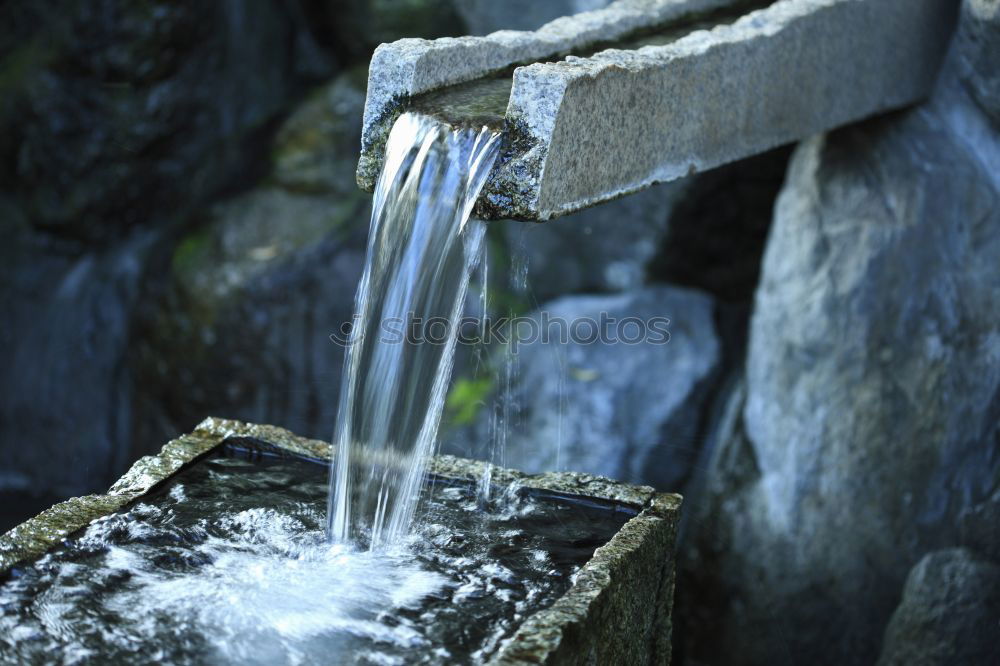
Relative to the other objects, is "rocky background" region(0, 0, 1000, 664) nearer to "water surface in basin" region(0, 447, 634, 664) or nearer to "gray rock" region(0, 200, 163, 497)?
"gray rock" region(0, 200, 163, 497)

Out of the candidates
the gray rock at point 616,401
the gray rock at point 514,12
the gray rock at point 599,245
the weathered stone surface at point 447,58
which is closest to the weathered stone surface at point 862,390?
the gray rock at point 616,401

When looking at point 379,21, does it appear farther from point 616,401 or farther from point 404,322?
point 404,322

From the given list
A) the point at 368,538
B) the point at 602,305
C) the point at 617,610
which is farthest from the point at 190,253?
the point at 617,610

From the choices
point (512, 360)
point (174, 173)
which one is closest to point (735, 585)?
point (512, 360)

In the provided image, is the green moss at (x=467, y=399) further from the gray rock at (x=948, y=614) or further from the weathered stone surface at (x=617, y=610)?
the weathered stone surface at (x=617, y=610)

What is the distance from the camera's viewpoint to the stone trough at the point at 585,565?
2.54m

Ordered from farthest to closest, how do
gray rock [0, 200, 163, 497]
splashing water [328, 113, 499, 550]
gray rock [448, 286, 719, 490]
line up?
gray rock [0, 200, 163, 497]
gray rock [448, 286, 719, 490]
splashing water [328, 113, 499, 550]

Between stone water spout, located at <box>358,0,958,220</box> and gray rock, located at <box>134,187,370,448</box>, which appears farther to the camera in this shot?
gray rock, located at <box>134,187,370,448</box>

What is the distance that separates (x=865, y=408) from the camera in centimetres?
436

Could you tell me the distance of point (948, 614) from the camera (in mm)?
4086

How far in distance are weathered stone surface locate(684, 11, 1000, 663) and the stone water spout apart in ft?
1.17

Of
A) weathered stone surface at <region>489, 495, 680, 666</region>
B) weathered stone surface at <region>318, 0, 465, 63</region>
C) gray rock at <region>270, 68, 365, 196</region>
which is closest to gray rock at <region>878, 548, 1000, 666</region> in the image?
weathered stone surface at <region>489, 495, 680, 666</region>

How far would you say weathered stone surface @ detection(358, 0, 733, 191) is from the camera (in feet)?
9.91

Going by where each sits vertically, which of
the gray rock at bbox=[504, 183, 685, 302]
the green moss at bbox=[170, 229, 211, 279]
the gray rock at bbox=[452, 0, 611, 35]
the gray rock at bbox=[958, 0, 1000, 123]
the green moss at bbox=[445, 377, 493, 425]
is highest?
the gray rock at bbox=[452, 0, 611, 35]
